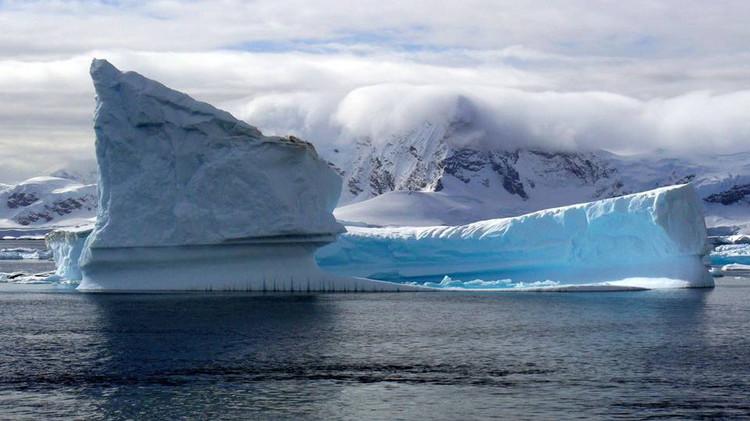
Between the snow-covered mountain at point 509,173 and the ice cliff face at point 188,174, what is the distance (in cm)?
7235

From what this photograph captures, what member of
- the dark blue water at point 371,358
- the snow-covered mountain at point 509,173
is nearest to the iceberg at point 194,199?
the dark blue water at point 371,358

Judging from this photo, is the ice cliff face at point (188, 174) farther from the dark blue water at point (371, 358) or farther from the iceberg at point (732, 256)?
the iceberg at point (732, 256)

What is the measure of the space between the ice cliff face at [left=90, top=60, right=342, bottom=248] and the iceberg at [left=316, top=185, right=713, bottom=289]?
25.6 feet

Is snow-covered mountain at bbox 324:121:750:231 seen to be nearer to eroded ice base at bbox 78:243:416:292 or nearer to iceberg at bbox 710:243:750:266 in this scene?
iceberg at bbox 710:243:750:266

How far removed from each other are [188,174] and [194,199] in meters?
1.00

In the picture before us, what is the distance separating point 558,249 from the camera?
42.5 metres

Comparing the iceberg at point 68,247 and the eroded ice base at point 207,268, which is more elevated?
the iceberg at point 68,247

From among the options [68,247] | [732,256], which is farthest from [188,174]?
[732,256]

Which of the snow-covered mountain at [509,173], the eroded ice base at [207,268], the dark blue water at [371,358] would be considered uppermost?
the snow-covered mountain at [509,173]

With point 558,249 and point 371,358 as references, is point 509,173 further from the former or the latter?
point 371,358

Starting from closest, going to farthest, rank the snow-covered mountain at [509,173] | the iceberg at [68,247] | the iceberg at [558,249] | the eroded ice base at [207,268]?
the eroded ice base at [207,268], the iceberg at [558,249], the iceberg at [68,247], the snow-covered mountain at [509,173]

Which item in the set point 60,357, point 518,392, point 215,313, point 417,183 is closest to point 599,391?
point 518,392

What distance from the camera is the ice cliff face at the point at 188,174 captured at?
120 ft

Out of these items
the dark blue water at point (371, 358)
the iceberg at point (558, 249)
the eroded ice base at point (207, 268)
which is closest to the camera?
the dark blue water at point (371, 358)
